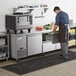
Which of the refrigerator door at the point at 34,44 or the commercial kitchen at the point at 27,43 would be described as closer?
the commercial kitchen at the point at 27,43

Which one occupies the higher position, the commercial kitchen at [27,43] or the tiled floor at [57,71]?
the commercial kitchen at [27,43]

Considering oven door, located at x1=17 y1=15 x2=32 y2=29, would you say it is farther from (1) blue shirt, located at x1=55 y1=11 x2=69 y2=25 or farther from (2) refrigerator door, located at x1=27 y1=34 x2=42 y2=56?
(1) blue shirt, located at x1=55 y1=11 x2=69 y2=25

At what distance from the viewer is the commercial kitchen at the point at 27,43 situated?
5.10 metres

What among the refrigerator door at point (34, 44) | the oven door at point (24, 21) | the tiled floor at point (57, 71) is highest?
the oven door at point (24, 21)

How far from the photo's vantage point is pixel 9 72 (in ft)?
15.6

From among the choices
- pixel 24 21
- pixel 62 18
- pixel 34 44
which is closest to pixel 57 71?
pixel 34 44

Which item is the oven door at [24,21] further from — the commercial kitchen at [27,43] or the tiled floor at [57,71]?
the tiled floor at [57,71]

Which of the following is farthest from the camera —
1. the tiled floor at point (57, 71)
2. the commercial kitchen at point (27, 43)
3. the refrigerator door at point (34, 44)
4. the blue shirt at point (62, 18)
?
the refrigerator door at point (34, 44)

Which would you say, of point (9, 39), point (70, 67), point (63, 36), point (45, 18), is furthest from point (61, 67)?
point (45, 18)

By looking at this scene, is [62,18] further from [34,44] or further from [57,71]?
[57,71]

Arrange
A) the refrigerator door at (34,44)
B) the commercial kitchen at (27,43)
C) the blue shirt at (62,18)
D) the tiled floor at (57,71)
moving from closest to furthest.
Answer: the tiled floor at (57,71) → the commercial kitchen at (27,43) → the blue shirt at (62,18) → the refrigerator door at (34,44)

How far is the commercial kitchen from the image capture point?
201 inches

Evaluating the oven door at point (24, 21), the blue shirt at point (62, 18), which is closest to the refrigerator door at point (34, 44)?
the oven door at point (24, 21)

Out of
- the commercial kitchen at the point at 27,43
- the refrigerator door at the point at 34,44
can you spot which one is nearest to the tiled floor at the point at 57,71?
the commercial kitchen at the point at 27,43
